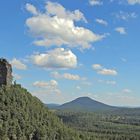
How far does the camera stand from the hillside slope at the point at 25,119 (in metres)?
129

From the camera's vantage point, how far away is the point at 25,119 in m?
139

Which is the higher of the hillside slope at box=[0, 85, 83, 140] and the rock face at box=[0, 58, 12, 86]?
the rock face at box=[0, 58, 12, 86]

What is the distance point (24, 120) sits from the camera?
137750 mm

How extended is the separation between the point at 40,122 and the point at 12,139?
73.0 feet

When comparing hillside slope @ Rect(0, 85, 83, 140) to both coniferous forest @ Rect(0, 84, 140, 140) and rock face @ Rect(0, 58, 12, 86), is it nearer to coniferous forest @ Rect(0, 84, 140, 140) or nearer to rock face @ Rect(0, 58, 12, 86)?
coniferous forest @ Rect(0, 84, 140, 140)

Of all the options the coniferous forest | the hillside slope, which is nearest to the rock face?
the coniferous forest

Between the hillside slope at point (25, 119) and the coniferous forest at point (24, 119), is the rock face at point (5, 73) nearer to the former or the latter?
the coniferous forest at point (24, 119)

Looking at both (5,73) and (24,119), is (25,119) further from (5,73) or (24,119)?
(5,73)

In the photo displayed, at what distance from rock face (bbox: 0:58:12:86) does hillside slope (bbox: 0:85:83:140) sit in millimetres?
2766

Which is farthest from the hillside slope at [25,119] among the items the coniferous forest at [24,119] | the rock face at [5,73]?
the rock face at [5,73]

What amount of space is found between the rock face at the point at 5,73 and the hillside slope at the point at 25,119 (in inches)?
109

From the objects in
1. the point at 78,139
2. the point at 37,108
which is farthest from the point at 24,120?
the point at 78,139

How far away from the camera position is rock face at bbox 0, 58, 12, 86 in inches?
5861

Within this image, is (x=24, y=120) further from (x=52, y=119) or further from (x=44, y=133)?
(x=52, y=119)
